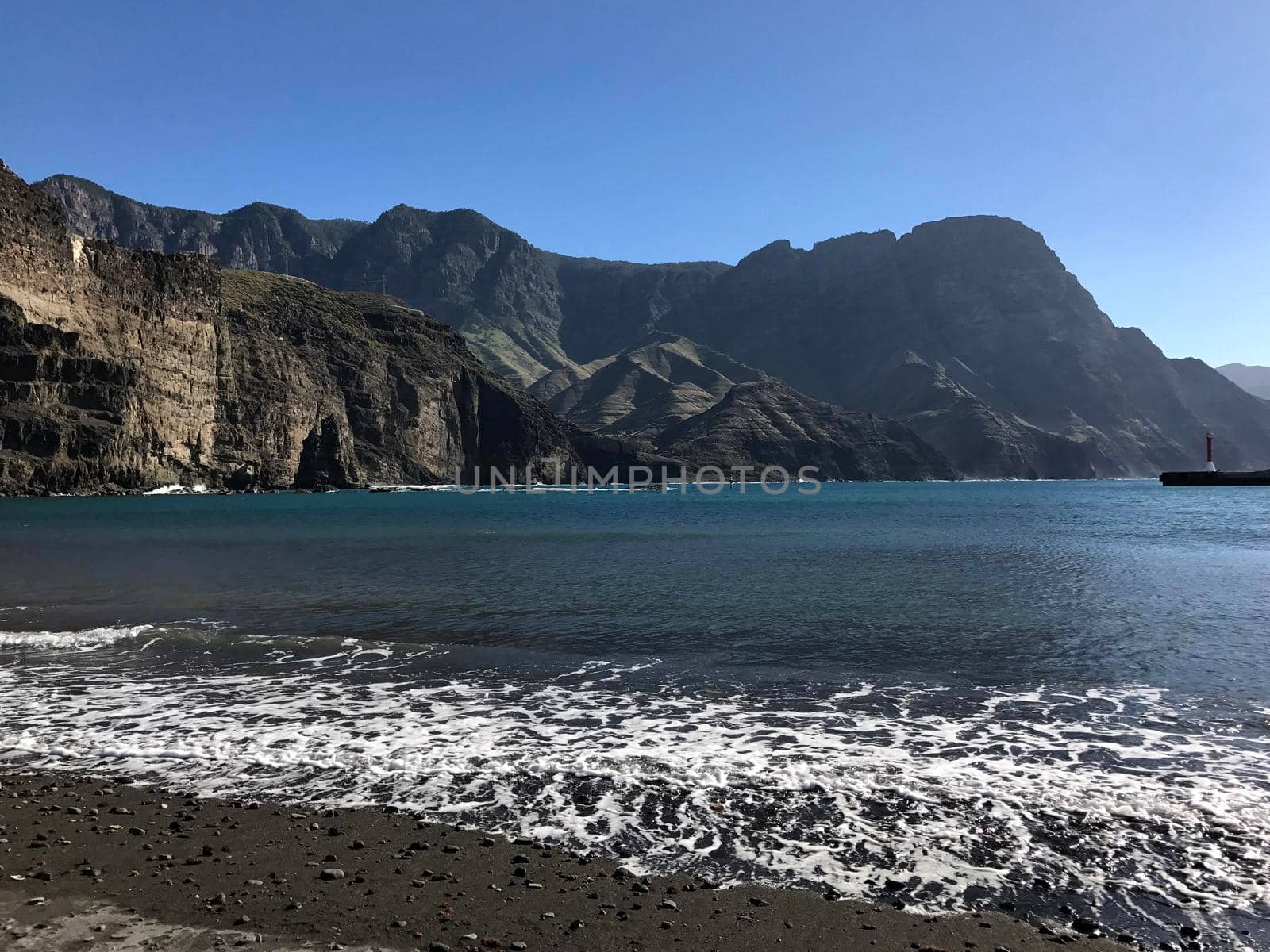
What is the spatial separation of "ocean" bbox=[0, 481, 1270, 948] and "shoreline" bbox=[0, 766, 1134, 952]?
51cm

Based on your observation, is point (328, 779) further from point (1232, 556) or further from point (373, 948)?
point (1232, 556)

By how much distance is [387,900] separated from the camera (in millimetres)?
7621

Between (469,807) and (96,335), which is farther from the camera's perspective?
(96,335)

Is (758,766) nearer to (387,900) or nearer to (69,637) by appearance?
(387,900)

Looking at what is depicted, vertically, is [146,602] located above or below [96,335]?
below

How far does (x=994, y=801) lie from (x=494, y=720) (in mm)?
8096

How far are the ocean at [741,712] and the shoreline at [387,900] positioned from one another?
0.51 m

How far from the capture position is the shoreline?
697 centimetres

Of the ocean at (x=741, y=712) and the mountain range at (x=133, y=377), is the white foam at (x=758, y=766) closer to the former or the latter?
the ocean at (x=741, y=712)

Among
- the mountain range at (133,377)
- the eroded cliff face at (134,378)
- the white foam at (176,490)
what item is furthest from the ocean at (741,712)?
the white foam at (176,490)

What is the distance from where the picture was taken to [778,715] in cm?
1464

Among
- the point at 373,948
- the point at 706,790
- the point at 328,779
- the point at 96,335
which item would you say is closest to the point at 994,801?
the point at 706,790

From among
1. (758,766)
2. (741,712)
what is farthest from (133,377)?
(758,766)

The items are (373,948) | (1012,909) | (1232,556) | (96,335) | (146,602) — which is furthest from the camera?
(96,335)
